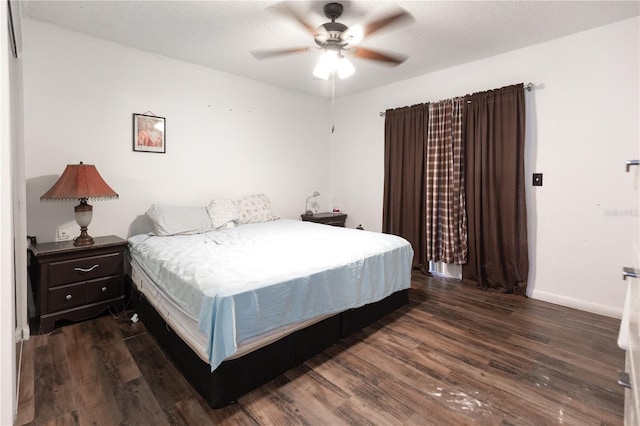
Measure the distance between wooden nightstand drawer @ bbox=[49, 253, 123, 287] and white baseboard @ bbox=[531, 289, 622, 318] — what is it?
157 inches

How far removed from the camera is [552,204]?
119 inches

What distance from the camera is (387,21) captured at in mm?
2566

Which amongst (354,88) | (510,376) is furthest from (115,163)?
(510,376)

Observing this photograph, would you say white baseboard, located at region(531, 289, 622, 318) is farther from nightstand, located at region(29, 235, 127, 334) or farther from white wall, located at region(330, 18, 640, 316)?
nightstand, located at region(29, 235, 127, 334)

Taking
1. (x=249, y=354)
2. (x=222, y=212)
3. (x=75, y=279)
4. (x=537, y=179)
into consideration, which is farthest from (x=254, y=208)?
(x=537, y=179)

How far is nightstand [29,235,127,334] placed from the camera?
2377 mm

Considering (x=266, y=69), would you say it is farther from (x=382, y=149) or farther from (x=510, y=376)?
(x=510, y=376)

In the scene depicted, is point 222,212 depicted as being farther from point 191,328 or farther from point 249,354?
point 249,354

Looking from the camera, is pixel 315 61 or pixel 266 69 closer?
pixel 315 61

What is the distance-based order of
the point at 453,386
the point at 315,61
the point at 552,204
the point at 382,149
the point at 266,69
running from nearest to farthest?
the point at 453,386 < the point at 552,204 < the point at 315,61 < the point at 266,69 < the point at 382,149

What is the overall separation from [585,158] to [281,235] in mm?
2882

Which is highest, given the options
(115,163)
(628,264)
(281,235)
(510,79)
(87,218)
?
(510,79)

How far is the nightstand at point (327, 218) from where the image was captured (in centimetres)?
446

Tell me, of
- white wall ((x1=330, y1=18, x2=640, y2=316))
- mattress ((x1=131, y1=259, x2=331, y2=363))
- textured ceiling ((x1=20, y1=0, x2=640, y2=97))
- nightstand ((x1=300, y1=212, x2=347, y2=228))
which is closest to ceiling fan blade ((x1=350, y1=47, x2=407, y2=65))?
textured ceiling ((x1=20, y1=0, x2=640, y2=97))
